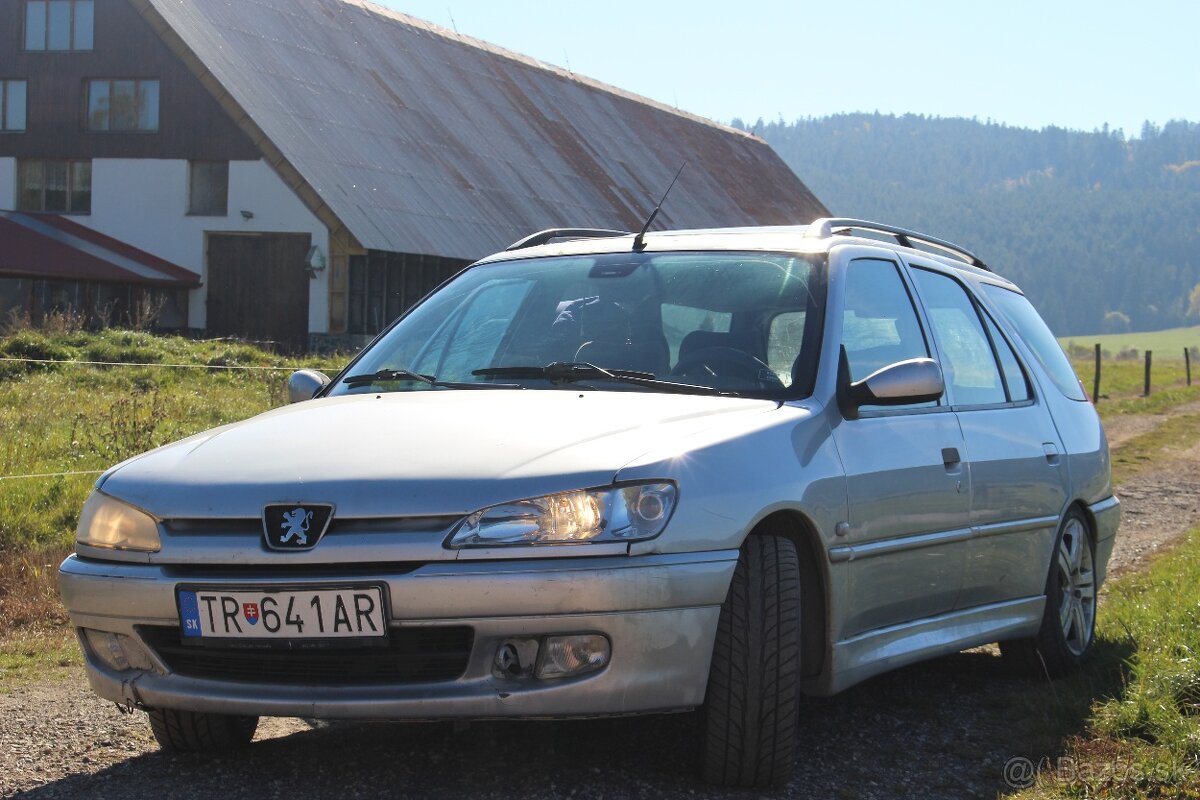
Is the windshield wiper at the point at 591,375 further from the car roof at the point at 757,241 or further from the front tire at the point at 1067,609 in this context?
the front tire at the point at 1067,609

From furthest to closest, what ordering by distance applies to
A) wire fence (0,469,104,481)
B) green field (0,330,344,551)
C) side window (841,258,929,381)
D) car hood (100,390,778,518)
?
wire fence (0,469,104,481) → green field (0,330,344,551) → side window (841,258,929,381) → car hood (100,390,778,518)

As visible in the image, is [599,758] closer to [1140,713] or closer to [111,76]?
[1140,713]

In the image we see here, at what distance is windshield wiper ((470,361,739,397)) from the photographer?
16.4ft

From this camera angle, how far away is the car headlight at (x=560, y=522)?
4.07 m

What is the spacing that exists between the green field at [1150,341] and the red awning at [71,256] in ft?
247

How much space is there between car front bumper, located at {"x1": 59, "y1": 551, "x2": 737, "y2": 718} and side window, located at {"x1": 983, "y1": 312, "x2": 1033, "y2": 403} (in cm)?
270

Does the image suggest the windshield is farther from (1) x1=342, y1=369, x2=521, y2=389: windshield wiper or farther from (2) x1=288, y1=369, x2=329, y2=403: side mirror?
(2) x1=288, y1=369, x2=329, y2=403: side mirror

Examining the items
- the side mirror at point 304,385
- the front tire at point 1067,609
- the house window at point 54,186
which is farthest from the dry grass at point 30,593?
the house window at point 54,186

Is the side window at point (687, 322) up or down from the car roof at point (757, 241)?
down

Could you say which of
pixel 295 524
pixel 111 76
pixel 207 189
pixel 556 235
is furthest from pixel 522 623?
pixel 111 76

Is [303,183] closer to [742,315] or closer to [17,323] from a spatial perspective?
[17,323]

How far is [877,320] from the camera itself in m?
5.68

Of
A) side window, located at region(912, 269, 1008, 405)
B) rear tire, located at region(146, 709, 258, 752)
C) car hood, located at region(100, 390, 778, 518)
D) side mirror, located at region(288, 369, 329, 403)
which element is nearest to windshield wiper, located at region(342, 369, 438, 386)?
side mirror, located at region(288, 369, 329, 403)

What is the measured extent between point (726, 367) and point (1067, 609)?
2285mm
